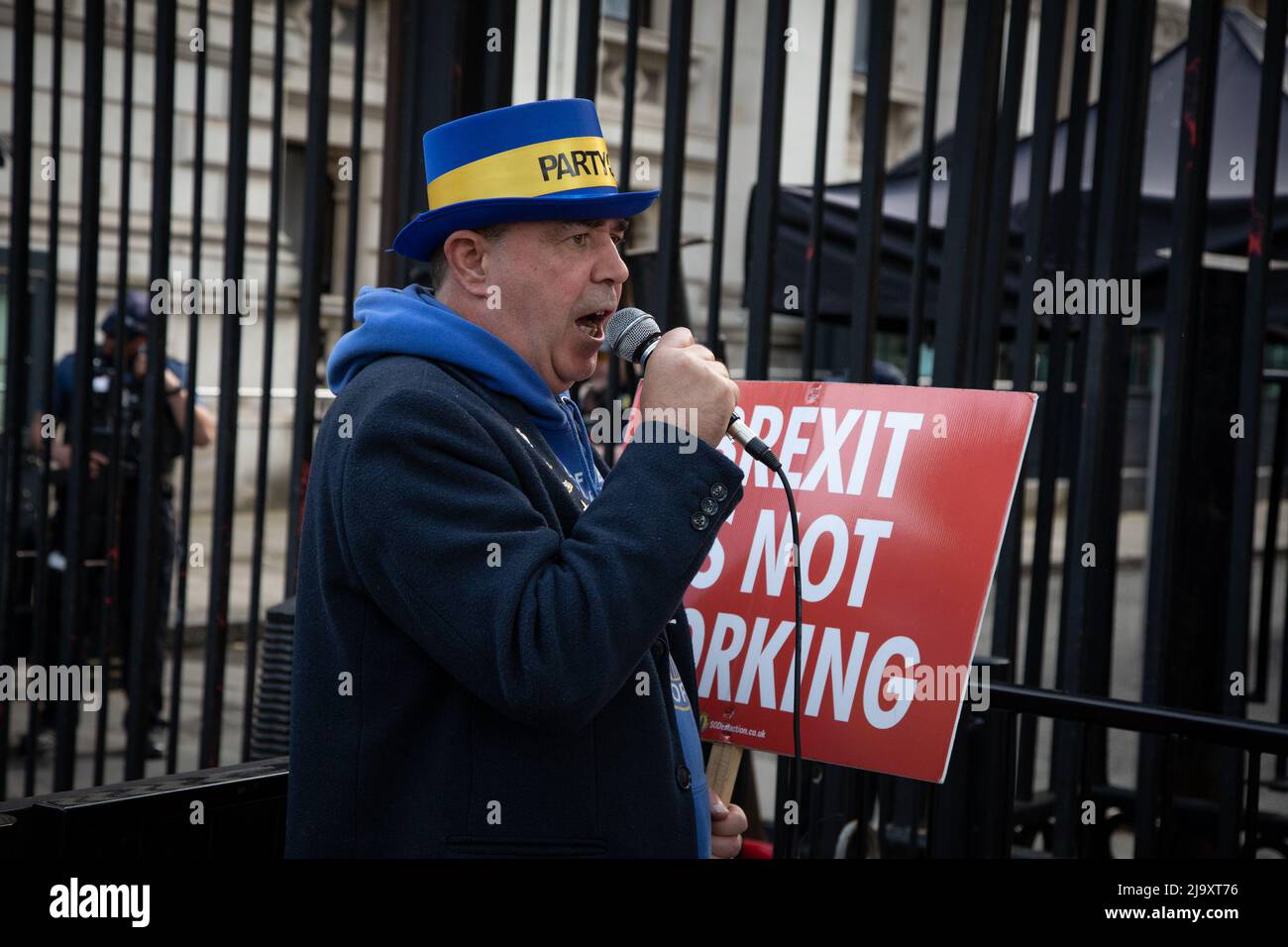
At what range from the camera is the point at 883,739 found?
2049mm

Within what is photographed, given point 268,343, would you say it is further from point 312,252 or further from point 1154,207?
point 1154,207

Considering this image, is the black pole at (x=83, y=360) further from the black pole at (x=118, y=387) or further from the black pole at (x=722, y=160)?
the black pole at (x=722, y=160)

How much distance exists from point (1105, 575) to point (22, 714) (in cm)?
561

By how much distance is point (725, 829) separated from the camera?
6.84 feet

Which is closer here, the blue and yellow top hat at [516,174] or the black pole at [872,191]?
the blue and yellow top hat at [516,174]

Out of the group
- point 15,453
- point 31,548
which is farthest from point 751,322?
point 31,548

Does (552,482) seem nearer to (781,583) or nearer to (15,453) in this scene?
(781,583)

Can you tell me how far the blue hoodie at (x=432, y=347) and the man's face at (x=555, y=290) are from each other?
0.14ft

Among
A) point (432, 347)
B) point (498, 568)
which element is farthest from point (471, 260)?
point (498, 568)

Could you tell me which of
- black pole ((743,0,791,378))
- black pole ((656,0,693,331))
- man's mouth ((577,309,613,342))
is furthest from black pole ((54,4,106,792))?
man's mouth ((577,309,613,342))

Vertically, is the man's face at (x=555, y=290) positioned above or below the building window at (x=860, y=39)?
below

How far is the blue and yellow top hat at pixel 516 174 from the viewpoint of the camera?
6.34 feet

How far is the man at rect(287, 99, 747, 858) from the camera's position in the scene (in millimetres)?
1646

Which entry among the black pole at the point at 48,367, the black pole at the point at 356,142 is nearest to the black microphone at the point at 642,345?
the black pole at the point at 356,142
